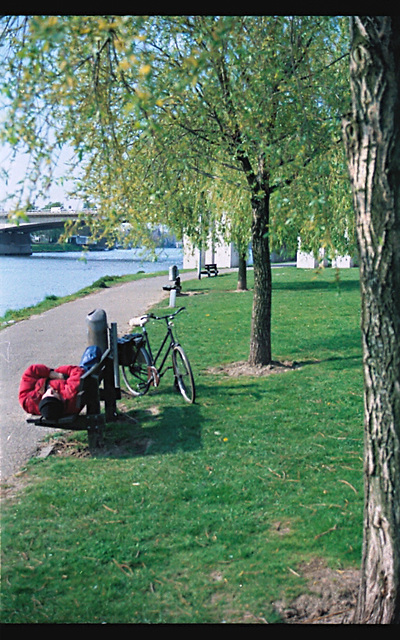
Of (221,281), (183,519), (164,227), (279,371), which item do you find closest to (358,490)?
(183,519)

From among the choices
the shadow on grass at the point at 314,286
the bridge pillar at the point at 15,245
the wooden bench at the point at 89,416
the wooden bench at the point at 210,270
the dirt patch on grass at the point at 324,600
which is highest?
the bridge pillar at the point at 15,245

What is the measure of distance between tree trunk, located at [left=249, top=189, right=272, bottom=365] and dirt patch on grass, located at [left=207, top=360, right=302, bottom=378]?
11 centimetres

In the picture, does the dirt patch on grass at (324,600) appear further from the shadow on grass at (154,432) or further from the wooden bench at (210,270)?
the wooden bench at (210,270)

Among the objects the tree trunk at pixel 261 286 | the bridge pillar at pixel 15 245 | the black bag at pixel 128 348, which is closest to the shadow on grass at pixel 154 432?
the black bag at pixel 128 348

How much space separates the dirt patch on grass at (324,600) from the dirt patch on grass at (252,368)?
504 cm

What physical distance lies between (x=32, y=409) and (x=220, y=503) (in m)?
2.03

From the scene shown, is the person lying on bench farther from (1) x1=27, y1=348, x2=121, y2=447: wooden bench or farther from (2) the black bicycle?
(2) the black bicycle

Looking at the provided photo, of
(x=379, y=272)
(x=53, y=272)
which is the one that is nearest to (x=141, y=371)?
(x=379, y=272)

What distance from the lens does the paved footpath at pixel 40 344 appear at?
629 centimetres

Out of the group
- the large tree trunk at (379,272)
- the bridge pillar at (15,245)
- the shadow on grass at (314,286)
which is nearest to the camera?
the large tree trunk at (379,272)

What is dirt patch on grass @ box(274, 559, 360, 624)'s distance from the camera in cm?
342

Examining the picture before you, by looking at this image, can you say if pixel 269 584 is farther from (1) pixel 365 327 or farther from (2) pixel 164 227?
(2) pixel 164 227

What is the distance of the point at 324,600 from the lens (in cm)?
352

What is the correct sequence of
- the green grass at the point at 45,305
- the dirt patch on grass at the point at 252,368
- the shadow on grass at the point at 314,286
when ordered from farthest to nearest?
the shadow on grass at the point at 314,286 → the green grass at the point at 45,305 → the dirt patch on grass at the point at 252,368
